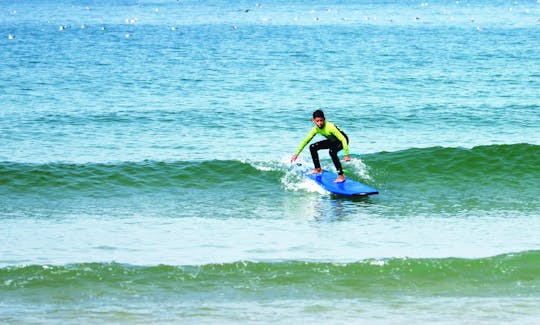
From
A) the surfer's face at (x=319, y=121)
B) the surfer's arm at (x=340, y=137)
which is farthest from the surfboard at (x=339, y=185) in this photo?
the surfer's face at (x=319, y=121)

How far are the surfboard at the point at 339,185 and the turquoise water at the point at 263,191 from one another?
216 millimetres

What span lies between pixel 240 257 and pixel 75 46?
3867 centimetres

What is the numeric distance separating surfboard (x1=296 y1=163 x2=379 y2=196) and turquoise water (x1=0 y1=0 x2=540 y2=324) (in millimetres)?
216

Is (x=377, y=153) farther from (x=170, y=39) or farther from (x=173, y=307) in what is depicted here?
(x=170, y=39)

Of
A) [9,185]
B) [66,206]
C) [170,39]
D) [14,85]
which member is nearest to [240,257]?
[66,206]

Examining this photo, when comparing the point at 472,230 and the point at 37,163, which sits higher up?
the point at 37,163

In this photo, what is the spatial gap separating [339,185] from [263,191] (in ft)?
5.90

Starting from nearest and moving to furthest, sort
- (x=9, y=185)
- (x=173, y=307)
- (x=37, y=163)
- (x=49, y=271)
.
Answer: (x=173, y=307), (x=49, y=271), (x=9, y=185), (x=37, y=163)

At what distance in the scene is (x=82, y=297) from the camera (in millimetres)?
11906

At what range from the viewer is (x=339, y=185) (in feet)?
59.1

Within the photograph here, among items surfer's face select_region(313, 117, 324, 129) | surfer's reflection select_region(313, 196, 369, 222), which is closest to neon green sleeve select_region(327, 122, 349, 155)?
surfer's face select_region(313, 117, 324, 129)

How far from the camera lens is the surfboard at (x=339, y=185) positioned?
686 inches

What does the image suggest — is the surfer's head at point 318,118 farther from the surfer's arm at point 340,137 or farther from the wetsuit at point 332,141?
the surfer's arm at point 340,137

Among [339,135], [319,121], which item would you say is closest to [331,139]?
[339,135]
